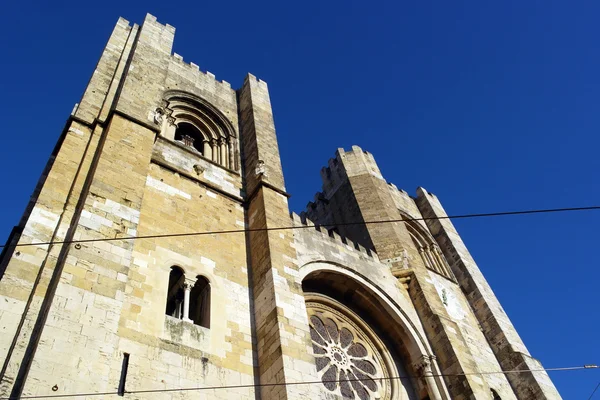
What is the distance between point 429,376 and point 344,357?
186 cm

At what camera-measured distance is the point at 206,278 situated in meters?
8.99

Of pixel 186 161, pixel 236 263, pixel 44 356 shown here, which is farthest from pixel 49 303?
pixel 186 161

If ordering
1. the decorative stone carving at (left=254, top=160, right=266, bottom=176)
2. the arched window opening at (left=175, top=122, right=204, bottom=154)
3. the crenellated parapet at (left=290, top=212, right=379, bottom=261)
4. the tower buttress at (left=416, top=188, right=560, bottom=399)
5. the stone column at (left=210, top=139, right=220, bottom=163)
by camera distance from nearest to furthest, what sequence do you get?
the decorative stone carving at (left=254, top=160, right=266, bottom=176), the crenellated parapet at (left=290, top=212, right=379, bottom=261), the tower buttress at (left=416, top=188, right=560, bottom=399), the stone column at (left=210, top=139, right=220, bottom=163), the arched window opening at (left=175, top=122, right=204, bottom=154)

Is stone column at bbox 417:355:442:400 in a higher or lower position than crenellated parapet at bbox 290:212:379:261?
lower

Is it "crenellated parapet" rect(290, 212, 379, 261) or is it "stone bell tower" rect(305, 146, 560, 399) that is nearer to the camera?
"stone bell tower" rect(305, 146, 560, 399)

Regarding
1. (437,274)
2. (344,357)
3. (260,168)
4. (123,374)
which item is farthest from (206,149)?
(437,274)

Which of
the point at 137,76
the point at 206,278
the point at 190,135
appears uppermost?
the point at 190,135

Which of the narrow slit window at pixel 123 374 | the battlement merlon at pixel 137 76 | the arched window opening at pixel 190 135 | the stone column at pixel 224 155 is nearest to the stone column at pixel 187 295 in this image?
the narrow slit window at pixel 123 374

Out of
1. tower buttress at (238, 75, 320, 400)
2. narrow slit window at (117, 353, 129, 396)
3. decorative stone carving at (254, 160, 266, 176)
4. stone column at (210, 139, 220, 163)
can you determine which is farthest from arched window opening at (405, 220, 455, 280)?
narrow slit window at (117, 353, 129, 396)

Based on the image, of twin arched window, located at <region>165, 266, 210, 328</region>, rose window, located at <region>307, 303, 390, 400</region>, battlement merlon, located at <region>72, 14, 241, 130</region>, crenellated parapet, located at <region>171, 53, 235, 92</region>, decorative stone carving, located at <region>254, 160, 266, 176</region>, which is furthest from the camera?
crenellated parapet, located at <region>171, 53, 235, 92</region>

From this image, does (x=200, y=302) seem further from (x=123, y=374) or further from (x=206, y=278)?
(x=123, y=374)

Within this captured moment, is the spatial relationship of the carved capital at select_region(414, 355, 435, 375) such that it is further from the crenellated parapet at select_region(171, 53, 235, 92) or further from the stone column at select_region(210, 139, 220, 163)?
the crenellated parapet at select_region(171, 53, 235, 92)

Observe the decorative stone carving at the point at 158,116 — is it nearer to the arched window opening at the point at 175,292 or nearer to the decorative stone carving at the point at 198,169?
the decorative stone carving at the point at 198,169

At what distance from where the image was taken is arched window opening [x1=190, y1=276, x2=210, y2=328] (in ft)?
27.8
